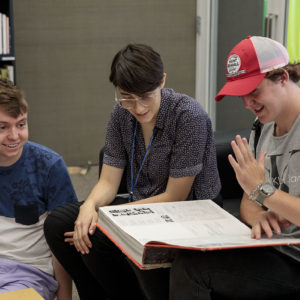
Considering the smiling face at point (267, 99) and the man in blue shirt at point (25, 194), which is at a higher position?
Answer: the smiling face at point (267, 99)

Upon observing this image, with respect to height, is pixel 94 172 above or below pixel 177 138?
below

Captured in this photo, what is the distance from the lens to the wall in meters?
4.00

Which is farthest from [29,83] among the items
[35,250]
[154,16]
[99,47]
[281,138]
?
[281,138]

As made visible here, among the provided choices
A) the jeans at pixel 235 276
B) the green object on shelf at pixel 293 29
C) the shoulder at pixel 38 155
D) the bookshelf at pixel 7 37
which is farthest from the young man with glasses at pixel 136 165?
the bookshelf at pixel 7 37

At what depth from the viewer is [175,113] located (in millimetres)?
1821

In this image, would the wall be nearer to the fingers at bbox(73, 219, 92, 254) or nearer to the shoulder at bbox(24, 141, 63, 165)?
the shoulder at bbox(24, 141, 63, 165)

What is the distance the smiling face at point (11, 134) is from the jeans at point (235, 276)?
2.31ft

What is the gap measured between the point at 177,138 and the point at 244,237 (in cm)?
54

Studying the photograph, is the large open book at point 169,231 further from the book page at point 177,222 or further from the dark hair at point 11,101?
the dark hair at point 11,101

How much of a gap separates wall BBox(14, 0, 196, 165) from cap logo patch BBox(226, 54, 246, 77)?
2.79 m

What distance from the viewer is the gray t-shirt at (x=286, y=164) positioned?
1.40 metres

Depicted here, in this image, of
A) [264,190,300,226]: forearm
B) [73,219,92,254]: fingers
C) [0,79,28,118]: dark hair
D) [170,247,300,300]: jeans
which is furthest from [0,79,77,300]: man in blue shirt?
[264,190,300,226]: forearm

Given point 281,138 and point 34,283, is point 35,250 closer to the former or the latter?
point 34,283

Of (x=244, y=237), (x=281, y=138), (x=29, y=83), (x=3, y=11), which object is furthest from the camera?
(x=29, y=83)
